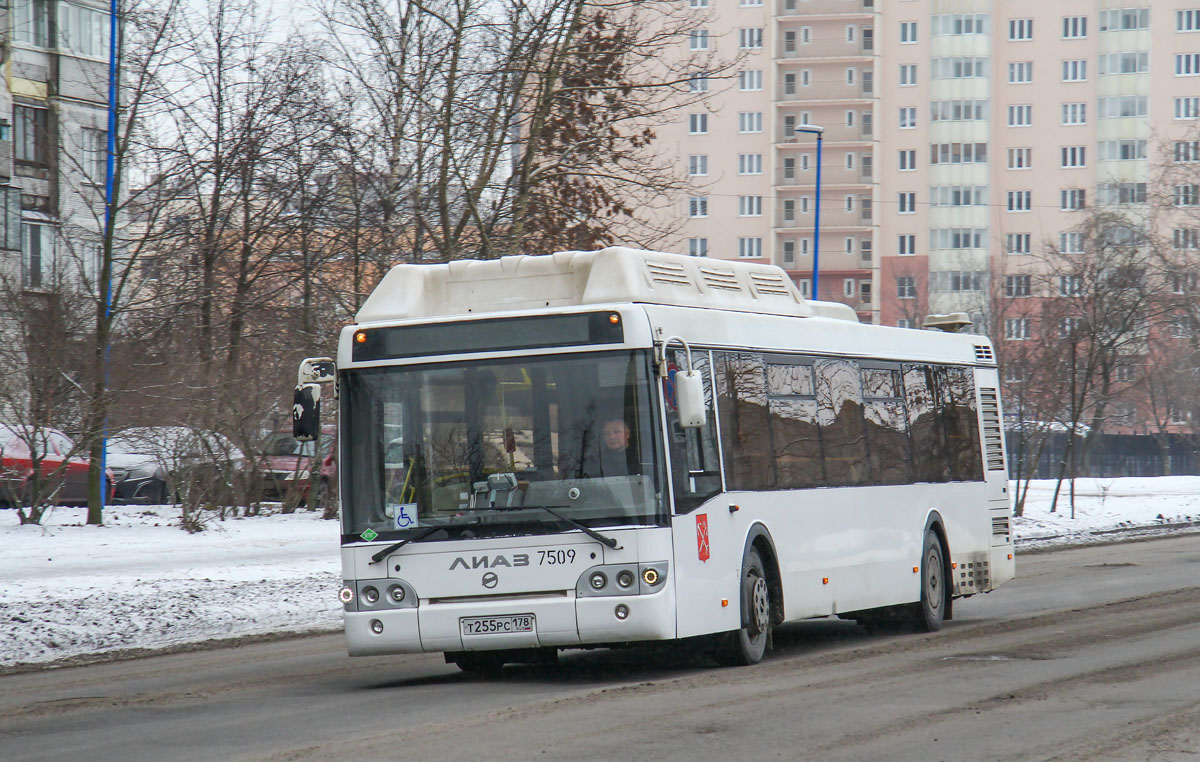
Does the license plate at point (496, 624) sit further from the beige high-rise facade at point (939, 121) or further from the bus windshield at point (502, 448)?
the beige high-rise facade at point (939, 121)

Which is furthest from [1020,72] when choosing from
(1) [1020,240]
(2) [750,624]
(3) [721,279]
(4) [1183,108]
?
(2) [750,624]

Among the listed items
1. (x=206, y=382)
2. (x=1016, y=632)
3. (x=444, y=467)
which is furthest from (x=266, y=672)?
(x=206, y=382)

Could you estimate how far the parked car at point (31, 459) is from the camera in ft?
76.3

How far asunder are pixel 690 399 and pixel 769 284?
10.5 feet

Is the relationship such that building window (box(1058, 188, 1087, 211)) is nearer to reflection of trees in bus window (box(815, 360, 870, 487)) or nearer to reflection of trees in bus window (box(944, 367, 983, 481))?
reflection of trees in bus window (box(944, 367, 983, 481))

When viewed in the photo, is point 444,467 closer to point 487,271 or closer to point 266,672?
point 487,271

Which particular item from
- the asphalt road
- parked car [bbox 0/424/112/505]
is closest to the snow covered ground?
parked car [bbox 0/424/112/505]

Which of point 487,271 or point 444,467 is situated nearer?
point 444,467

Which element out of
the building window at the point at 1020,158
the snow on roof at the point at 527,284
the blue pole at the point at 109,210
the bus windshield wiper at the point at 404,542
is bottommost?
the bus windshield wiper at the point at 404,542

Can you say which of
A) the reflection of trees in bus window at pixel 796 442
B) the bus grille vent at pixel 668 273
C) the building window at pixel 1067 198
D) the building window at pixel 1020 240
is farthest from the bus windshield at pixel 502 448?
the building window at pixel 1067 198

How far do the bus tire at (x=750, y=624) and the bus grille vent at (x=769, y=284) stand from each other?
7.39ft

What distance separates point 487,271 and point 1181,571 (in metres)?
13.1

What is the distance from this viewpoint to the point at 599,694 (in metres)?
10.1

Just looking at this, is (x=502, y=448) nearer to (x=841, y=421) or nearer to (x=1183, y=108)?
(x=841, y=421)
